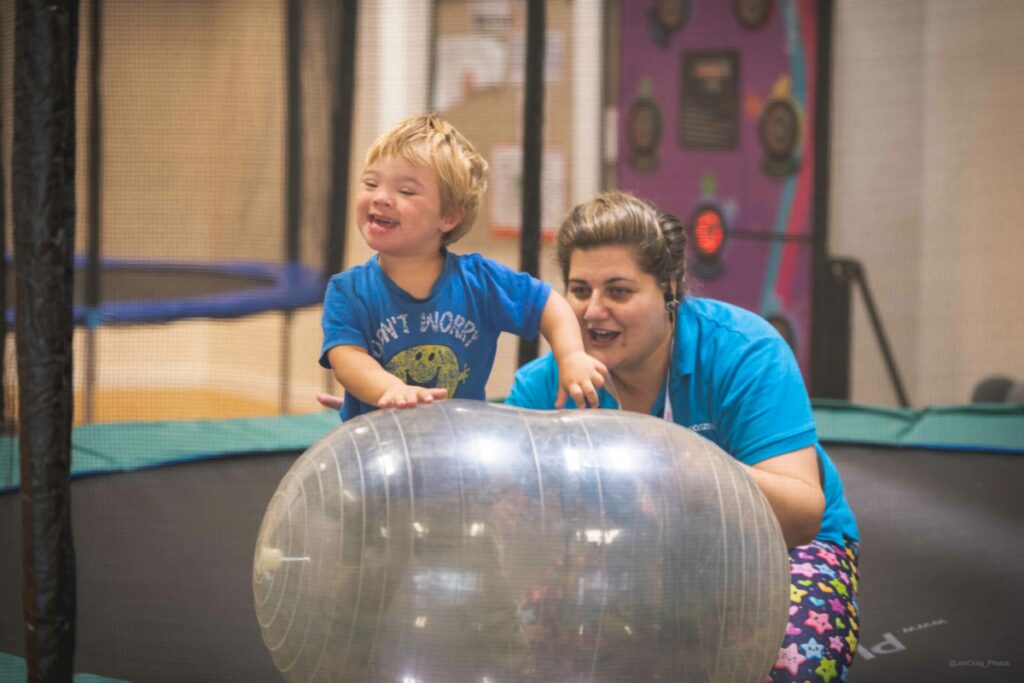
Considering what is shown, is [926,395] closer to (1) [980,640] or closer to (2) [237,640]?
(1) [980,640]

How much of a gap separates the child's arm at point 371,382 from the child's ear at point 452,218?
0.19 meters

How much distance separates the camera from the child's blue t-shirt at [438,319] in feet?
4.45

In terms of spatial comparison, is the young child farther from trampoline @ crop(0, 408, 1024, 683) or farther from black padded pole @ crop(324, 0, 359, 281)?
black padded pole @ crop(324, 0, 359, 281)

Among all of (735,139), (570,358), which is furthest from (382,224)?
(735,139)

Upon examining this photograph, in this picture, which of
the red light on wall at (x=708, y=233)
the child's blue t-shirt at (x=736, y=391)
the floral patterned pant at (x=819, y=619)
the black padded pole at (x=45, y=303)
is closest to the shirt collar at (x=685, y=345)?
the child's blue t-shirt at (x=736, y=391)

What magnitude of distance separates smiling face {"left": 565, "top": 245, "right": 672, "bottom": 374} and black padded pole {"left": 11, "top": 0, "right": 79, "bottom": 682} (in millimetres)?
680

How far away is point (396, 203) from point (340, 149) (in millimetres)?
1397

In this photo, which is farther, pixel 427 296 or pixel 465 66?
pixel 465 66

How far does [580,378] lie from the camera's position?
128 cm

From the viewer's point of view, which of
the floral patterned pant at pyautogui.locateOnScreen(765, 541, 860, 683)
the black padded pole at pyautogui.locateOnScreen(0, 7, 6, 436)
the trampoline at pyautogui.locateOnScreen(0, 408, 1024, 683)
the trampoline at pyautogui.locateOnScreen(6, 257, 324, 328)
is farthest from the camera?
the trampoline at pyautogui.locateOnScreen(6, 257, 324, 328)

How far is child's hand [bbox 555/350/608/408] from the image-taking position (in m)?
1.26

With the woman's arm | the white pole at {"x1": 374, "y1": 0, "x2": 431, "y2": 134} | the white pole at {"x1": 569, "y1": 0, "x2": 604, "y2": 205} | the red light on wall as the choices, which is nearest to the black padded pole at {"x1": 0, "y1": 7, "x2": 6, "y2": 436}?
the white pole at {"x1": 374, "y1": 0, "x2": 431, "y2": 134}

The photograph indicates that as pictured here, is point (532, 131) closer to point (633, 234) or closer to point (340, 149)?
point (340, 149)

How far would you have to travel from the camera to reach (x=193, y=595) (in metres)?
1.82
